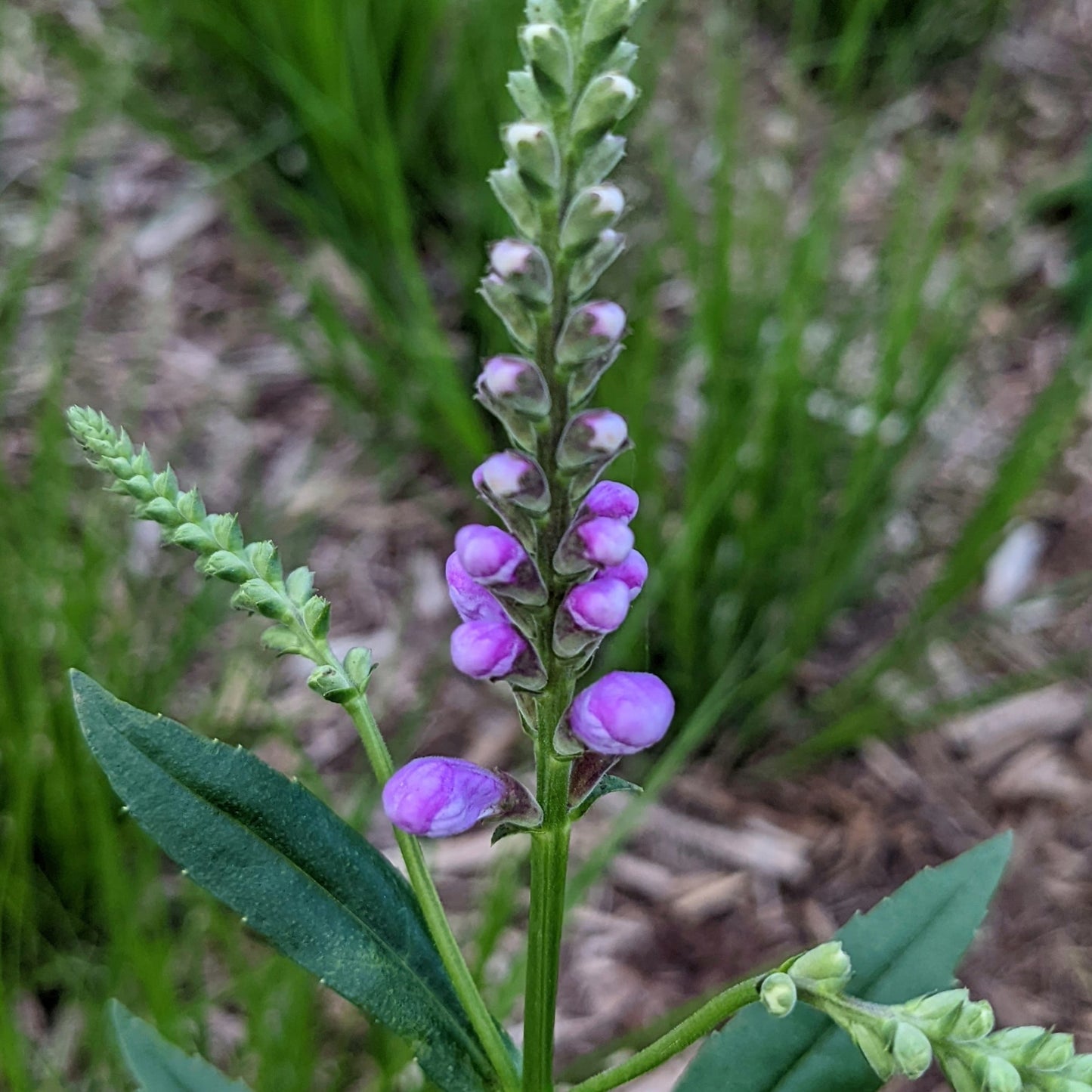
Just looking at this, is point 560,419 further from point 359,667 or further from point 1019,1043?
point 1019,1043

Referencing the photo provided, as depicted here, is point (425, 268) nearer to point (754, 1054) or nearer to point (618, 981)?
point (618, 981)

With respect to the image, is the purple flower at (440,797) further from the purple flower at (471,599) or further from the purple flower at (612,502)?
the purple flower at (612,502)

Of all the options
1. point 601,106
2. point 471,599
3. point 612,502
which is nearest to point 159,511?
point 471,599

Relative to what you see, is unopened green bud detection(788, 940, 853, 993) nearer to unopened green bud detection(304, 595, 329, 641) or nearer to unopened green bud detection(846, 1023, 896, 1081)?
unopened green bud detection(846, 1023, 896, 1081)

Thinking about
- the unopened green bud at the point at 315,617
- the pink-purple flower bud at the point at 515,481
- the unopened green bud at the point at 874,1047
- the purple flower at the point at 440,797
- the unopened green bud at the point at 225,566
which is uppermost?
the pink-purple flower bud at the point at 515,481

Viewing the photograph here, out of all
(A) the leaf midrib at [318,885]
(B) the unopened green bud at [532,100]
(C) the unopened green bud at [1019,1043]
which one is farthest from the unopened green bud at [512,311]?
(C) the unopened green bud at [1019,1043]

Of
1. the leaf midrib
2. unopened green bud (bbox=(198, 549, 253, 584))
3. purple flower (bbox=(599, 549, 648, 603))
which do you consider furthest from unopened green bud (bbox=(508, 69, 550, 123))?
the leaf midrib
